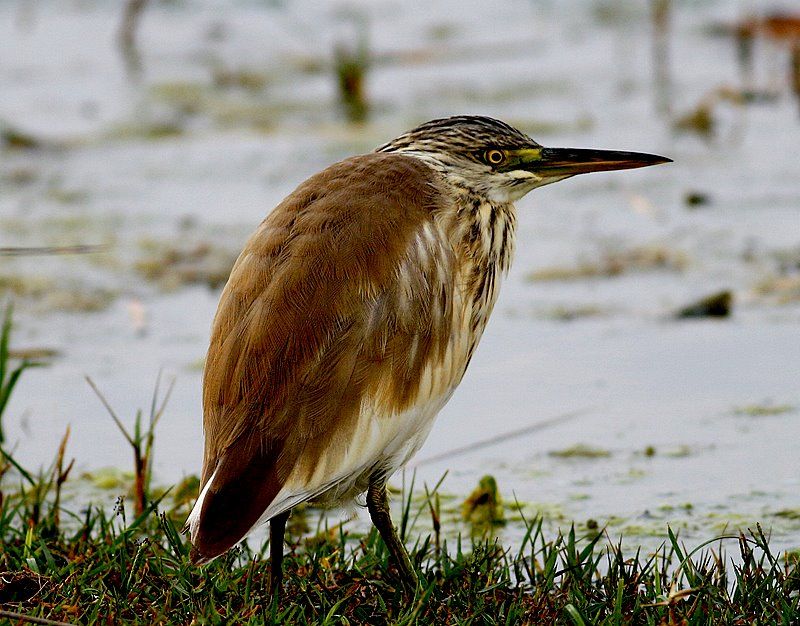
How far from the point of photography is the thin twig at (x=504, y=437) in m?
4.96

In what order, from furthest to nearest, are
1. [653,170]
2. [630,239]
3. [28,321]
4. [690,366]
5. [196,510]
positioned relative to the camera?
[653,170]
[630,239]
[28,321]
[690,366]
[196,510]

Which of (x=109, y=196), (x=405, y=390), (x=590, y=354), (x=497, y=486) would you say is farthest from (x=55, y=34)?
(x=405, y=390)

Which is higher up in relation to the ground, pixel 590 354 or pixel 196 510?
pixel 196 510

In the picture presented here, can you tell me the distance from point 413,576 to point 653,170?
4.79m

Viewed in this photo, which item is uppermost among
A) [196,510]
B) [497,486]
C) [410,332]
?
[410,332]

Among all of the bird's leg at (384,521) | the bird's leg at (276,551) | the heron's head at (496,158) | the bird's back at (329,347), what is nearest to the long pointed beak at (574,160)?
the heron's head at (496,158)

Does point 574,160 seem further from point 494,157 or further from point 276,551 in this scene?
point 276,551

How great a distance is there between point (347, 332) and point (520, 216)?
4.23 meters

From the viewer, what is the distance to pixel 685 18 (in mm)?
11727

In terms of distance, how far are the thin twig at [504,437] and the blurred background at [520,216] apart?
0.02m

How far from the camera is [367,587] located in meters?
3.70

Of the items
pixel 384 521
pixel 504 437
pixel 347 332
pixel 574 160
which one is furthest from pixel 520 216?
pixel 347 332

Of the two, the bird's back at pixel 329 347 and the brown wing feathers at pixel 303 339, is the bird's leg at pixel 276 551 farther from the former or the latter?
the brown wing feathers at pixel 303 339

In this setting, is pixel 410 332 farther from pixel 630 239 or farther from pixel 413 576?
pixel 630 239
